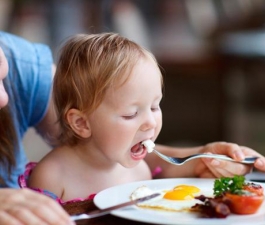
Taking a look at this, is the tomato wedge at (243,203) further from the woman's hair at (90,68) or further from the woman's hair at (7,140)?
the woman's hair at (7,140)

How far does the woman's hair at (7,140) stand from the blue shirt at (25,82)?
7cm

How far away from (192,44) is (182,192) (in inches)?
152

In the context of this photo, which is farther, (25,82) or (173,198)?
(25,82)

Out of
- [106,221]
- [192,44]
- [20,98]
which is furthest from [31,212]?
[192,44]

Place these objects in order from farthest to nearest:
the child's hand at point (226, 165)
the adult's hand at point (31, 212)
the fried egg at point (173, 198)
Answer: the child's hand at point (226, 165), the fried egg at point (173, 198), the adult's hand at point (31, 212)

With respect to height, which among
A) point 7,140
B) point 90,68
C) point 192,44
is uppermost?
point 90,68

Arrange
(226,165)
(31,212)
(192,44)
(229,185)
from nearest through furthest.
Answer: (31,212)
(229,185)
(226,165)
(192,44)

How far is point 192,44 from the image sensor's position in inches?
189

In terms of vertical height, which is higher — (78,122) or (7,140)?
(78,122)

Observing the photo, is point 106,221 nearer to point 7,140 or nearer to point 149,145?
point 149,145

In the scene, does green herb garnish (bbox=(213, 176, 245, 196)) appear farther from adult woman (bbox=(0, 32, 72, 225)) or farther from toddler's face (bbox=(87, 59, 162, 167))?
adult woman (bbox=(0, 32, 72, 225))

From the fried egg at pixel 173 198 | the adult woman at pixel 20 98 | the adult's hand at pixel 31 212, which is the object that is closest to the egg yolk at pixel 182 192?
the fried egg at pixel 173 198

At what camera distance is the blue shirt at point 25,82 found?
1487 millimetres

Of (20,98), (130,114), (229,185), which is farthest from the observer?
(20,98)
